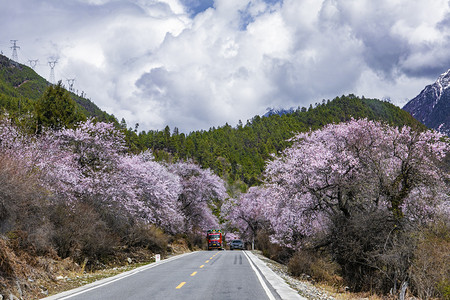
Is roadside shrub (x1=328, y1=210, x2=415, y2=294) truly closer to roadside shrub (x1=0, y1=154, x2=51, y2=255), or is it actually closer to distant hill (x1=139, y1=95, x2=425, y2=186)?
roadside shrub (x1=0, y1=154, x2=51, y2=255)

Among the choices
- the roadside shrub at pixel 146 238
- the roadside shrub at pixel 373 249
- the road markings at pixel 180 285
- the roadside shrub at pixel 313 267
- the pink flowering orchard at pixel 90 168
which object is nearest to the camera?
the road markings at pixel 180 285

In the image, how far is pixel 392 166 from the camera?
19.1 metres

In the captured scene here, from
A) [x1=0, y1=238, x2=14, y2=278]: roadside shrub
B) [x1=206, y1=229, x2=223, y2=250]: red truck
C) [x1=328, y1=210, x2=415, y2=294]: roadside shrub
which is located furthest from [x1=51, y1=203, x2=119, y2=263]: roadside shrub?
[x1=206, y1=229, x2=223, y2=250]: red truck

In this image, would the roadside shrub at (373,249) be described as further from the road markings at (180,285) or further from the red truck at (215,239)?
the red truck at (215,239)

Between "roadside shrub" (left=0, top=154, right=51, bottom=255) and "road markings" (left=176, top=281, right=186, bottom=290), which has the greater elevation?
"roadside shrub" (left=0, top=154, right=51, bottom=255)

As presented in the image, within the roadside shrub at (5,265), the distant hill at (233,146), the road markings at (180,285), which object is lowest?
the road markings at (180,285)

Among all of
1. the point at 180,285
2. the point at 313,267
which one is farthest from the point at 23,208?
the point at 313,267

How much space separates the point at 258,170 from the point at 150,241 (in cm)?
10485

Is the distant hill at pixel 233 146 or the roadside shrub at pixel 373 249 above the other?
the distant hill at pixel 233 146

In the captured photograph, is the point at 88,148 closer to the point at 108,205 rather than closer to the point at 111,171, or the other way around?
the point at 111,171

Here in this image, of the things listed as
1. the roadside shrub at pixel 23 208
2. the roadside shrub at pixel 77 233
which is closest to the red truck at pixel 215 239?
the roadside shrub at pixel 77 233

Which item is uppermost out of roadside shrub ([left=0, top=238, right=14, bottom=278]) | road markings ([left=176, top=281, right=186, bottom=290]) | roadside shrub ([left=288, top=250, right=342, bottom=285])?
roadside shrub ([left=0, top=238, right=14, bottom=278])

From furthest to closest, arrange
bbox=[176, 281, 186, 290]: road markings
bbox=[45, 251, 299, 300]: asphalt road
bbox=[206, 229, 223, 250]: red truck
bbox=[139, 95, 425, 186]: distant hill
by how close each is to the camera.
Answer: bbox=[139, 95, 425, 186]: distant hill < bbox=[206, 229, 223, 250]: red truck < bbox=[176, 281, 186, 290]: road markings < bbox=[45, 251, 299, 300]: asphalt road

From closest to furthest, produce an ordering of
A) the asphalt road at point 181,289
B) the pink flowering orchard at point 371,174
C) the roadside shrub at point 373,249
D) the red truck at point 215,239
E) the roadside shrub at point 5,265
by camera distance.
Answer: the asphalt road at point 181,289, the roadside shrub at point 5,265, the roadside shrub at point 373,249, the pink flowering orchard at point 371,174, the red truck at point 215,239
